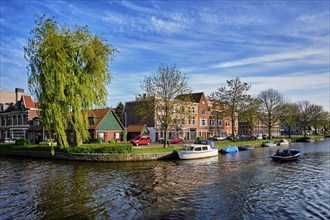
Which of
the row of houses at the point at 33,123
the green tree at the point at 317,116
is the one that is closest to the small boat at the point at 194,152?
the row of houses at the point at 33,123

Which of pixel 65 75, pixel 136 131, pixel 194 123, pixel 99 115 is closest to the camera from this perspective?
pixel 65 75

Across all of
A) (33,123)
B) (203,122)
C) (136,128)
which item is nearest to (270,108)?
(203,122)

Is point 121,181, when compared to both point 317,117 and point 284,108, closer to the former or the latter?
point 284,108

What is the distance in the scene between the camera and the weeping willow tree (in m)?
32.9

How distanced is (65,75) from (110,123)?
21.4m

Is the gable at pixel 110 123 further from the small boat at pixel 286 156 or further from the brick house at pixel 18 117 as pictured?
the small boat at pixel 286 156

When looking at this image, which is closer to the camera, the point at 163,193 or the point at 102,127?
the point at 163,193

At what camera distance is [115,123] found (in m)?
55.2

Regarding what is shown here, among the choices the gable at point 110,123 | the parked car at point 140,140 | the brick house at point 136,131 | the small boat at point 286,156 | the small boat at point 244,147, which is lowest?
the small boat at point 244,147

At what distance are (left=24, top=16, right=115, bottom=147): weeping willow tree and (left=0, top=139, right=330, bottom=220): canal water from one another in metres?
7.03

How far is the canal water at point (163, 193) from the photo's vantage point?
15070mm

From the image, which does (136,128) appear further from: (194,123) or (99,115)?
(194,123)

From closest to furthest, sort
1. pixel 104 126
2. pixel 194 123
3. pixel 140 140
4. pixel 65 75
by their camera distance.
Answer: pixel 65 75
pixel 104 126
pixel 140 140
pixel 194 123

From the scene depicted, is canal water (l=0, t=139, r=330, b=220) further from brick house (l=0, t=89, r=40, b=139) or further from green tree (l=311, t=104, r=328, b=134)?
green tree (l=311, t=104, r=328, b=134)
